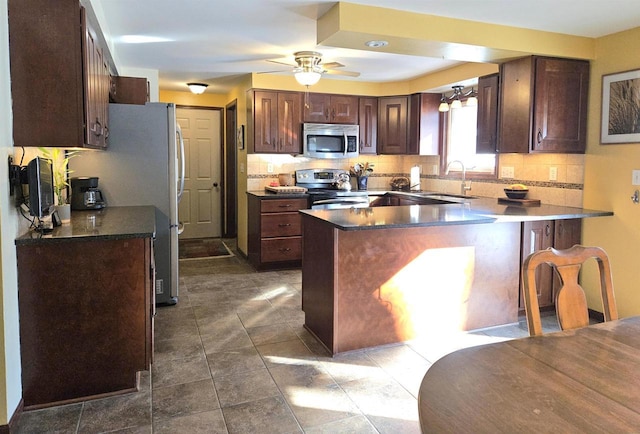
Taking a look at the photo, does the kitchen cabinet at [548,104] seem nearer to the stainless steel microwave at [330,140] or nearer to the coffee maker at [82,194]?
the stainless steel microwave at [330,140]

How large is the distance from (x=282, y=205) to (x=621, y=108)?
3.30 m

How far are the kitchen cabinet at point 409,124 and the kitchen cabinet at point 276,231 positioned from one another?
149 cm

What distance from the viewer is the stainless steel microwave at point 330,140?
5.70 m

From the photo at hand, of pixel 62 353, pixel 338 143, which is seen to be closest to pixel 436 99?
pixel 338 143

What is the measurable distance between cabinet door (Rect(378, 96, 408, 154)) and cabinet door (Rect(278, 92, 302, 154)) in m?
1.12

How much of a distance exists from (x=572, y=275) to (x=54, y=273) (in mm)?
2315

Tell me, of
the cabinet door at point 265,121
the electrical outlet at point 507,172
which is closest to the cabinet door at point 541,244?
the electrical outlet at point 507,172

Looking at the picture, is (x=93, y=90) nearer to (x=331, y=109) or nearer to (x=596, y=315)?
(x=331, y=109)

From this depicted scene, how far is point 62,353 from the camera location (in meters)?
2.38

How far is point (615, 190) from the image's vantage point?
140 inches

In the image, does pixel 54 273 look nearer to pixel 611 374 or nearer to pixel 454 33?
pixel 611 374

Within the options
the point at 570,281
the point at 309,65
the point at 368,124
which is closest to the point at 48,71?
the point at 570,281

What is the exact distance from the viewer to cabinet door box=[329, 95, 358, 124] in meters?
5.86

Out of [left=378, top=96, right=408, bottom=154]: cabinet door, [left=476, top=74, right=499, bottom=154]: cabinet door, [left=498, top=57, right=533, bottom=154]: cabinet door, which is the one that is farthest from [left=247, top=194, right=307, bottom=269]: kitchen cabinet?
[left=498, top=57, right=533, bottom=154]: cabinet door
